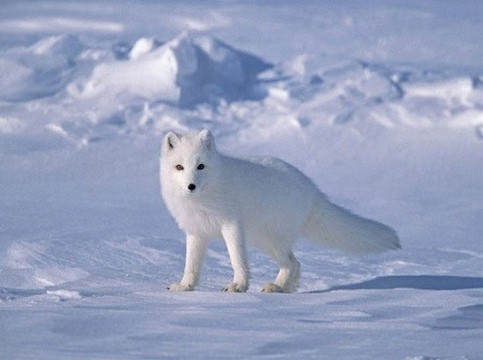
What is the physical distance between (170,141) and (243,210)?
18.4 inches

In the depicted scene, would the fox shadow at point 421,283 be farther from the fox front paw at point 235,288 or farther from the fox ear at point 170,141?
the fox ear at point 170,141

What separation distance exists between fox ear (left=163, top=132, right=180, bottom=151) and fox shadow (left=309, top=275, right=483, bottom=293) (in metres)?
1.08

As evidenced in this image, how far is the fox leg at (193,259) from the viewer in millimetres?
4031

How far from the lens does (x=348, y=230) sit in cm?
433

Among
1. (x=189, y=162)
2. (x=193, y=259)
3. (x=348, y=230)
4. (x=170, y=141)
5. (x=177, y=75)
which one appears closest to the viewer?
(x=189, y=162)

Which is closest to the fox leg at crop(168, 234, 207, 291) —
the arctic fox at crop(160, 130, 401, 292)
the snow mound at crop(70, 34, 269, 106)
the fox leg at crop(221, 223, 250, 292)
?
the arctic fox at crop(160, 130, 401, 292)

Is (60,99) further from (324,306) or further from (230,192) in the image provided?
(324,306)

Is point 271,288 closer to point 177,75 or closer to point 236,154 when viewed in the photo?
point 236,154

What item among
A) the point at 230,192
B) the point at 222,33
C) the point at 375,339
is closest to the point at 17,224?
the point at 230,192

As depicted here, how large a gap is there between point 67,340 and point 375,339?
36.9 inches

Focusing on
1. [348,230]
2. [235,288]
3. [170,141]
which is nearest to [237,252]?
[235,288]

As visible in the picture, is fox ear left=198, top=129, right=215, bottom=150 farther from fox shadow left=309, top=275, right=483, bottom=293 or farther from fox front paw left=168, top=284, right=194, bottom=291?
fox shadow left=309, top=275, right=483, bottom=293

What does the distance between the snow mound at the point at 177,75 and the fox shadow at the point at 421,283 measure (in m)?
5.20

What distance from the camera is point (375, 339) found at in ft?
8.70
